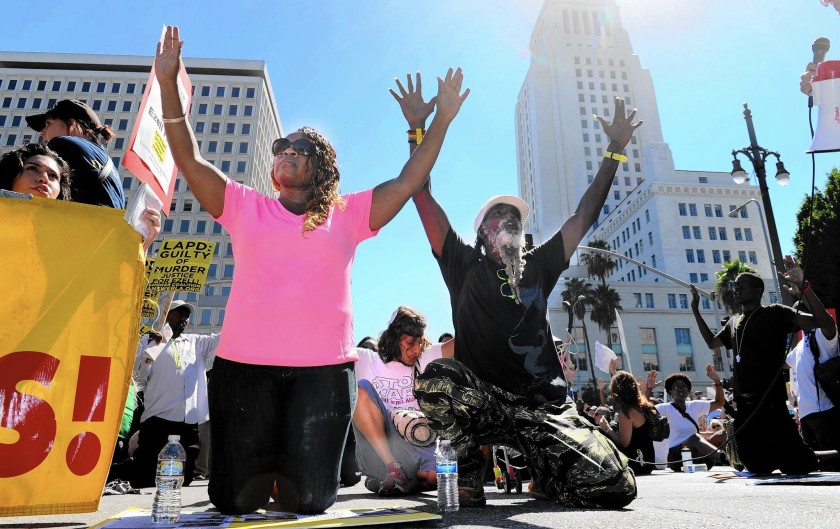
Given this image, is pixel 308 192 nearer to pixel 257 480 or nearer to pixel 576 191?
pixel 257 480

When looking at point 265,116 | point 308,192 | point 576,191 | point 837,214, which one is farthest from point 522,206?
A: point 576,191

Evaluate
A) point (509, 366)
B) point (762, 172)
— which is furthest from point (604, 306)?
point (509, 366)

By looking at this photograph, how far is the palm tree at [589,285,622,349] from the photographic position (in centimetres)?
6262

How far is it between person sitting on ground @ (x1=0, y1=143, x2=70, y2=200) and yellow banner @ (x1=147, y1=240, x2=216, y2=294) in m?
6.19

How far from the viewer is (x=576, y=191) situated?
10088cm

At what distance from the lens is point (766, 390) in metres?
4.82

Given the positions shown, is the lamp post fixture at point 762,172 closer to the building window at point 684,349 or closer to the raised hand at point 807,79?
the raised hand at point 807,79

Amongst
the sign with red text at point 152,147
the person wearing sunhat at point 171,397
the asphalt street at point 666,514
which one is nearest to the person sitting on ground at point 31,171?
the sign with red text at point 152,147

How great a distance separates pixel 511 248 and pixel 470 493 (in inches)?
60.8

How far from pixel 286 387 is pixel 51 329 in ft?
3.45

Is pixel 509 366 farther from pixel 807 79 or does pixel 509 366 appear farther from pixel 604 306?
pixel 604 306

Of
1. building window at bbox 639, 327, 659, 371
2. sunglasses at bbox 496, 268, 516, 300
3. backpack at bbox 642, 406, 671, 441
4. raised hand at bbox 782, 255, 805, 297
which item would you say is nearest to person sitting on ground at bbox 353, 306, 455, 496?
sunglasses at bbox 496, 268, 516, 300

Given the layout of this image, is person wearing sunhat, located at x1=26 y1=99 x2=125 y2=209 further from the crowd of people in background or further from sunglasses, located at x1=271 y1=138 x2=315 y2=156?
sunglasses, located at x1=271 y1=138 x2=315 y2=156

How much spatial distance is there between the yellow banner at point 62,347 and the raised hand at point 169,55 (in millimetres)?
719
